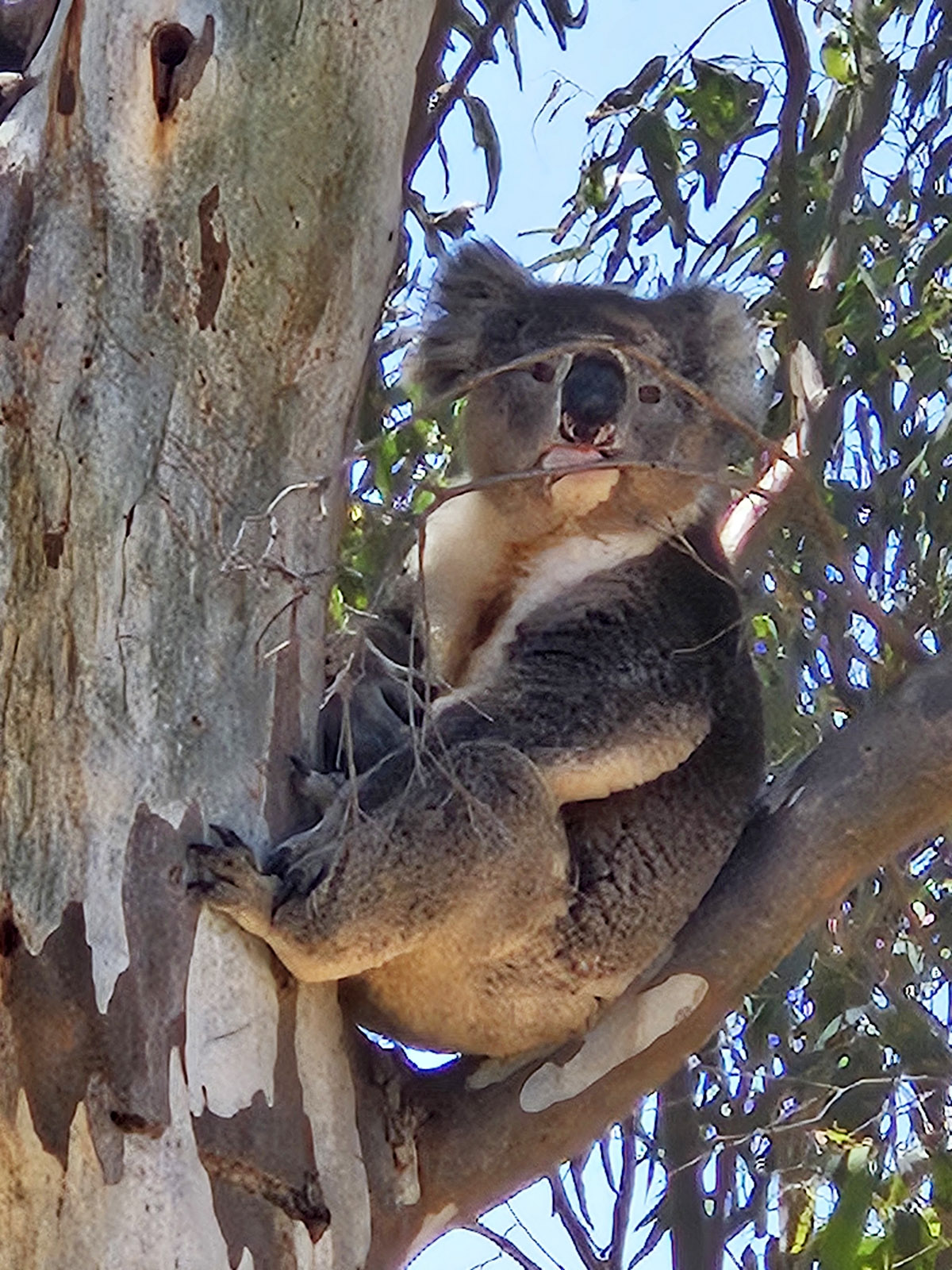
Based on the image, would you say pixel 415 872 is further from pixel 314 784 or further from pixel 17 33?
pixel 17 33

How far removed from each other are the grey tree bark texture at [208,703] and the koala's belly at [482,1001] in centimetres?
8

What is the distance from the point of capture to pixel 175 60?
2238mm

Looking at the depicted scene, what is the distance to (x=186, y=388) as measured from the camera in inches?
84.1

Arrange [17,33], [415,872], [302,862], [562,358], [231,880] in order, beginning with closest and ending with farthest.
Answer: [231,880] < [302,862] < [415,872] < [17,33] < [562,358]

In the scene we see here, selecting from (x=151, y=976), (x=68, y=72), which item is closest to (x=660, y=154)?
(x=68, y=72)

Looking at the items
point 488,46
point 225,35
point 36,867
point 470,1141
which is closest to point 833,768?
point 470,1141

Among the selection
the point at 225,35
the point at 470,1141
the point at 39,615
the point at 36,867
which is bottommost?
the point at 470,1141

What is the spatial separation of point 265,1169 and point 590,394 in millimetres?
1398

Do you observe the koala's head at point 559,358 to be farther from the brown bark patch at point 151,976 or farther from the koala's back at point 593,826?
the brown bark patch at point 151,976

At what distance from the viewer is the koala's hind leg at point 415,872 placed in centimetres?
208

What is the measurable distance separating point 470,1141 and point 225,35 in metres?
1.23

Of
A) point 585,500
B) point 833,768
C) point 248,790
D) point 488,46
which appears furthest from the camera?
point 488,46

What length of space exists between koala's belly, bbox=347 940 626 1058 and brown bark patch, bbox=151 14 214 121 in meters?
1.00

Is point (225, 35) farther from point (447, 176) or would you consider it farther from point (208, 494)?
point (447, 176)
